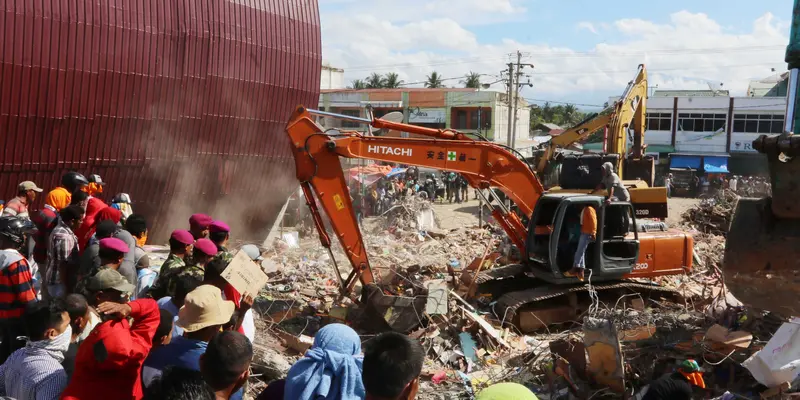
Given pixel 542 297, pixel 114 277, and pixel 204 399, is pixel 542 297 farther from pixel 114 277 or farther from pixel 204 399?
pixel 204 399

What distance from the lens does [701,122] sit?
141ft

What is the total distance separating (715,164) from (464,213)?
23.4 meters

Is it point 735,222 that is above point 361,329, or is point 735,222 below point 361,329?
above

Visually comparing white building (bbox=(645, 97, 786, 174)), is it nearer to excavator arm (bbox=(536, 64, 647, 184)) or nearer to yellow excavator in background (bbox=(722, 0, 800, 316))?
excavator arm (bbox=(536, 64, 647, 184))

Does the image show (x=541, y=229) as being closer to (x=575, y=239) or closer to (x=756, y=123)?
(x=575, y=239)

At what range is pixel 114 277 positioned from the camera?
4055 mm

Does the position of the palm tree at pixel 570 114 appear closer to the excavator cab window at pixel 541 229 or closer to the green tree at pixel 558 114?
the green tree at pixel 558 114

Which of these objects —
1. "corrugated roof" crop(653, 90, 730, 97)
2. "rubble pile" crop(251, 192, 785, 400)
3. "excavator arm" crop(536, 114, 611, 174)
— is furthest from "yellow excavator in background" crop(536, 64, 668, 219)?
"corrugated roof" crop(653, 90, 730, 97)

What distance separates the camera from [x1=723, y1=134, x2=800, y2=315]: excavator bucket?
4.98m

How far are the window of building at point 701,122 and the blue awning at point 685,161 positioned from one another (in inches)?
86.8

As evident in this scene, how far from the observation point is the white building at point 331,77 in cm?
5119

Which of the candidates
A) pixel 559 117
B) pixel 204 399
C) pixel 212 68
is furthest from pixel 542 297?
pixel 559 117

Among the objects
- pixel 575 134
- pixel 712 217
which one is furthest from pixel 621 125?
pixel 712 217

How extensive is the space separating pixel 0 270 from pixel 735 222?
571 centimetres
